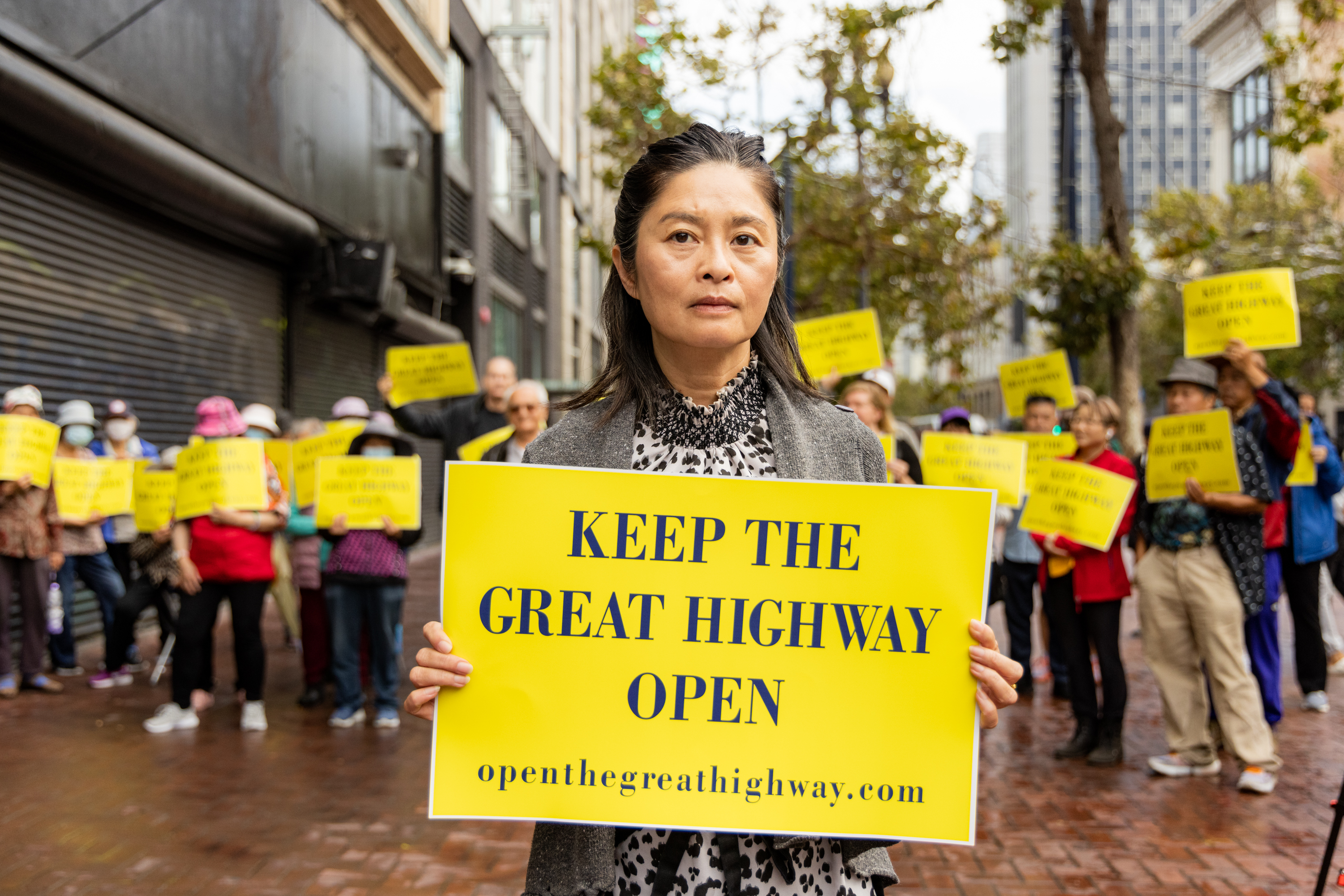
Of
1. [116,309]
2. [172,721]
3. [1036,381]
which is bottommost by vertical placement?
[172,721]

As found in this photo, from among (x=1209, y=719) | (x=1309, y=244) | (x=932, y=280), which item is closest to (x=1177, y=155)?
(x=1309, y=244)

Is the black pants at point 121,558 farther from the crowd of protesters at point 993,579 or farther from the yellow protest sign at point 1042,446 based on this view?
the yellow protest sign at point 1042,446

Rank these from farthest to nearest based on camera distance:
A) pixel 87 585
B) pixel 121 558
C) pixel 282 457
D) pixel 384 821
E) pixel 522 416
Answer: pixel 121 558, pixel 87 585, pixel 282 457, pixel 522 416, pixel 384 821

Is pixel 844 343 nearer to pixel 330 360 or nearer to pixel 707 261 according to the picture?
pixel 707 261

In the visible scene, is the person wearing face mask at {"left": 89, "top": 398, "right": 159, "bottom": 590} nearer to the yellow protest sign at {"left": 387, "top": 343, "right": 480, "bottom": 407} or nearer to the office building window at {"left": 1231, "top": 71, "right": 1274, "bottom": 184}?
the yellow protest sign at {"left": 387, "top": 343, "right": 480, "bottom": 407}

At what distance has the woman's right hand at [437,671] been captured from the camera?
1737 mm

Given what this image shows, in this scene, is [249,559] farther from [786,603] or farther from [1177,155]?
[1177,155]

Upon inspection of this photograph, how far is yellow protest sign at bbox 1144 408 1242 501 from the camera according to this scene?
228 inches

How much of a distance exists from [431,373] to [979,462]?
3.80 meters

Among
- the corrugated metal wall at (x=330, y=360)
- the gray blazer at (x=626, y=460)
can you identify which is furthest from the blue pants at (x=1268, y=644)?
the corrugated metal wall at (x=330, y=360)

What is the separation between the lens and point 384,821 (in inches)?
214

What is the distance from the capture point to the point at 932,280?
16344 millimetres

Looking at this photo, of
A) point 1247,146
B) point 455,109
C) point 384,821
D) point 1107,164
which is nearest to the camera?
point 384,821

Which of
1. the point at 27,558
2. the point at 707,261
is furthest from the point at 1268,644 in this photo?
the point at 27,558
